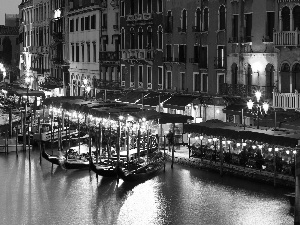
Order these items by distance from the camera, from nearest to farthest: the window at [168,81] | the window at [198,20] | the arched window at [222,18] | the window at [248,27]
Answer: the window at [248,27] < the arched window at [222,18] < the window at [198,20] < the window at [168,81]

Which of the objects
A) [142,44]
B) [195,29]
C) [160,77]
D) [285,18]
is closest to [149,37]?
[142,44]

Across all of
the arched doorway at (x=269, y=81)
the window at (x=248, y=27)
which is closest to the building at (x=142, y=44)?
the window at (x=248, y=27)

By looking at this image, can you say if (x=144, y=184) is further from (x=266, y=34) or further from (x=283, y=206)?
(x=266, y=34)

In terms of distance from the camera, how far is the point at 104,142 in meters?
46.7

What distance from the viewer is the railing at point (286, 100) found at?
123 feet

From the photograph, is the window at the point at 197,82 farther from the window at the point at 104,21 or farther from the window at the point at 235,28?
the window at the point at 104,21

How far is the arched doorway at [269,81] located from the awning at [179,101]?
6.43 meters

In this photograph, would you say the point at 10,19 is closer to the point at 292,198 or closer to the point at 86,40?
the point at 86,40

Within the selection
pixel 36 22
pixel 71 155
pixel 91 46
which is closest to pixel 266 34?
pixel 71 155

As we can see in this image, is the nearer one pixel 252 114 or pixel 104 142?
pixel 252 114

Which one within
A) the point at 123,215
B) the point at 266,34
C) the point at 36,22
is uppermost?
the point at 36,22

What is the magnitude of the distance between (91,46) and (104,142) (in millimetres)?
17101

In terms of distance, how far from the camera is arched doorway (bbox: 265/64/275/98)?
130 feet

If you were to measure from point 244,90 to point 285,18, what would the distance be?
4.50 metres
